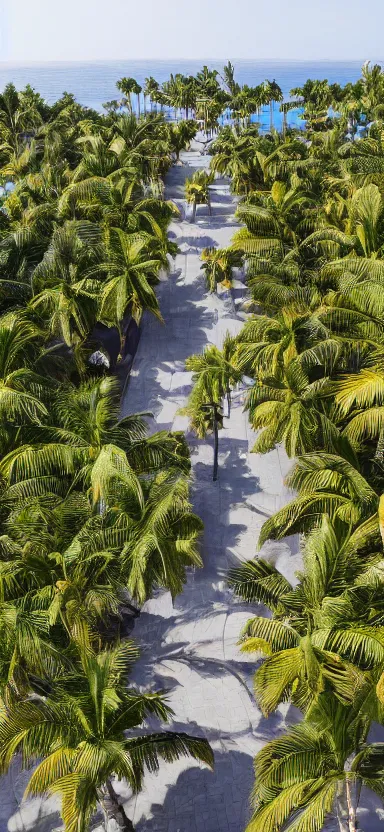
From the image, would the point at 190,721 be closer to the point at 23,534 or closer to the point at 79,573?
the point at 79,573

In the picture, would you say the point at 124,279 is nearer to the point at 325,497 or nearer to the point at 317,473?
the point at 317,473

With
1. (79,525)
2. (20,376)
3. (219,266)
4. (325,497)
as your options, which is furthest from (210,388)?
(219,266)

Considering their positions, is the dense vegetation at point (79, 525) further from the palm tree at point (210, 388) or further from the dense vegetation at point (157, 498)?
the palm tree at point (210, 388)

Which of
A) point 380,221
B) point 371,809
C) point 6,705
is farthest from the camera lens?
point 380,221

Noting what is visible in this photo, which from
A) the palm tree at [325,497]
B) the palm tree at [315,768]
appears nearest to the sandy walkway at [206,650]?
the palm tree at [315,768]

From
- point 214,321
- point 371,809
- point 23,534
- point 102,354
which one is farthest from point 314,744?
point 214,321

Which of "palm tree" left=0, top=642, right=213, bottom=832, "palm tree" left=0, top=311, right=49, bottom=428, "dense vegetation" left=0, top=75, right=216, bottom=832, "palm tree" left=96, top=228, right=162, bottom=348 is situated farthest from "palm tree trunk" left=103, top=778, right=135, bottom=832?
"palm tree" left=96, top=228, right=162, bottom=348
